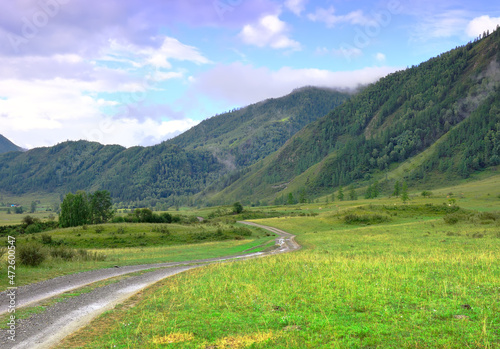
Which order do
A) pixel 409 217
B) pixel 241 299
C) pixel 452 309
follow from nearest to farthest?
pixel 452 309 → pixel 241 299 → pixel 409 217

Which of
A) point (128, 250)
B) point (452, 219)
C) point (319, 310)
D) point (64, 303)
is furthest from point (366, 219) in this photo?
point (64, 303)

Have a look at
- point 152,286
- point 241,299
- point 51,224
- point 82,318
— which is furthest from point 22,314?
point 51,224

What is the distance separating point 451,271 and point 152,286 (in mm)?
18579

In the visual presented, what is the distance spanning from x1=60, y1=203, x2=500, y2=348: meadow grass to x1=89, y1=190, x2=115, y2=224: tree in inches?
3902

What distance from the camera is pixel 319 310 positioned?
1352 cm

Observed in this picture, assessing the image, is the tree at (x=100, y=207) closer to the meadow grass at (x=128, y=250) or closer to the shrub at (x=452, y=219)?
the meadow grass at (x=128, y=250)

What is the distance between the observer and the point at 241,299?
51.9ft

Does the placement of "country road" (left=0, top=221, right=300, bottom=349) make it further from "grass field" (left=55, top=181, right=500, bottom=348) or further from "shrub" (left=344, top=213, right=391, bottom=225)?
"shrub" (left=344, top=213, right=391, bottom=225)

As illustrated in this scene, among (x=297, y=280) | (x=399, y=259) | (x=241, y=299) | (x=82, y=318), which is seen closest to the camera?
(x=82, y=318)

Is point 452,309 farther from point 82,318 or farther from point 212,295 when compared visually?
point 82,318

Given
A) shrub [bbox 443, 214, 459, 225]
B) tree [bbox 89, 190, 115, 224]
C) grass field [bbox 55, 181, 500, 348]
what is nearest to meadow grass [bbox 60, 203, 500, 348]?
grass field [bbox 55, 181, 500, 348]

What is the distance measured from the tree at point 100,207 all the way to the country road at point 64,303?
92.1 meters

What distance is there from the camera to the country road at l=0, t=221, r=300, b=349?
455 inches

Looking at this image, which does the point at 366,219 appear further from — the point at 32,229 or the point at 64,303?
the point at 32,229
